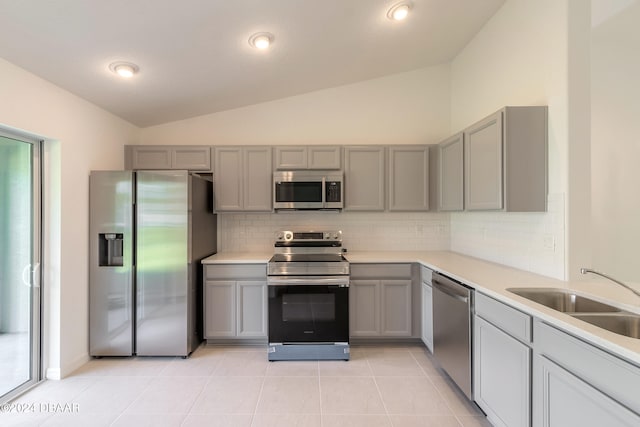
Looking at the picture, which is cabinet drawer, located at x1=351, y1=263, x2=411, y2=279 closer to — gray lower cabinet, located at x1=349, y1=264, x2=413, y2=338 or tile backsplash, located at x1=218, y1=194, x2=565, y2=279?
gray lower cabinet, located at x1=349, y1=264, x2=413, y2=338

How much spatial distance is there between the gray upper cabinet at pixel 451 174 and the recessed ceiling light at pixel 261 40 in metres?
1.84

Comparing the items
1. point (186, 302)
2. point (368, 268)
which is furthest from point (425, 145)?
point (186, 302)

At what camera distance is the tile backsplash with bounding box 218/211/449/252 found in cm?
363

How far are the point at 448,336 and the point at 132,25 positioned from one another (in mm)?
3102

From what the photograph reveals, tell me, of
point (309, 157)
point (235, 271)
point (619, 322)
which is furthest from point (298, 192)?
point (619, 322)

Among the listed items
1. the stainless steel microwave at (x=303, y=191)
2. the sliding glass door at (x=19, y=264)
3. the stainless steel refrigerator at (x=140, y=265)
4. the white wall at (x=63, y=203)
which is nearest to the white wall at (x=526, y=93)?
the stainless steel microwave at (x=303, y=191)

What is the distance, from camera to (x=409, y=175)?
3.35 meters

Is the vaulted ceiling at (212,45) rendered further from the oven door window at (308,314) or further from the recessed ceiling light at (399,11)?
the oven door window at (308,314)

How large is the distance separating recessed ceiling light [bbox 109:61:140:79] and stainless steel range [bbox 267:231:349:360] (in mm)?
1974

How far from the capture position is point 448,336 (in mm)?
2320

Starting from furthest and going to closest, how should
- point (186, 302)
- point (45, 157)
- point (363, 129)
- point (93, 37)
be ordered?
point (363, 129) → point (186, 302) → point (45, 157) → point (93, 37)

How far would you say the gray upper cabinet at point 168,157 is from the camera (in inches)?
131

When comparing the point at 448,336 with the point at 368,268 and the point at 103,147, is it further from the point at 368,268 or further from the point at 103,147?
the point at 103,147

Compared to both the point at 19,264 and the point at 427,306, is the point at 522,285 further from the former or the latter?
the point at 19,264
